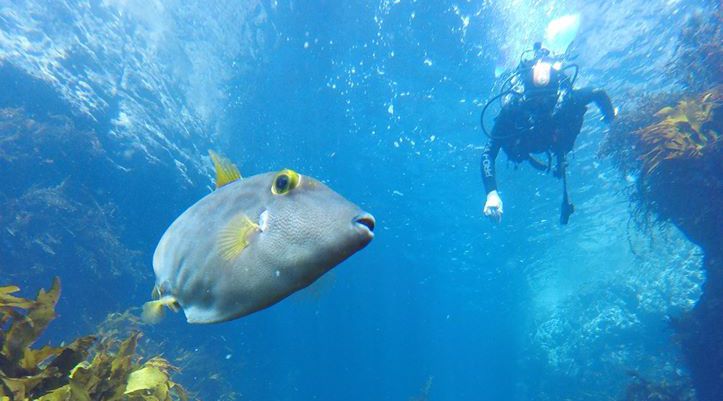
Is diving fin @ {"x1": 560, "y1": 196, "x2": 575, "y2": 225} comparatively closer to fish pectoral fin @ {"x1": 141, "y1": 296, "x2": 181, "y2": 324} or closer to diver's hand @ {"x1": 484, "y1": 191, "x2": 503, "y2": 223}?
diver's hand @ {"x1": 484, "y1": 191, "x2": 503, "y2": 223}

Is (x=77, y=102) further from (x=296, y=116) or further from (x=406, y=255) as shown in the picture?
(x=406, y=255)

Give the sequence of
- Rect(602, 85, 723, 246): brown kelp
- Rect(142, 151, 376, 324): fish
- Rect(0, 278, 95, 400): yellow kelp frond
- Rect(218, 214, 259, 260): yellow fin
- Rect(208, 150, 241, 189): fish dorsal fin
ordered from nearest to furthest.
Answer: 1. Rect(142, 151, 376, 324): fish
2. Rect(218, 214, 259, 260): yellow fin
3. Rect(208, 150, 241, 189): fish dorsal fin
4. Rect(0, 278, 95, 400): yellow kelp frond
5. Rect(602, 85, 723, 246): brown kelp

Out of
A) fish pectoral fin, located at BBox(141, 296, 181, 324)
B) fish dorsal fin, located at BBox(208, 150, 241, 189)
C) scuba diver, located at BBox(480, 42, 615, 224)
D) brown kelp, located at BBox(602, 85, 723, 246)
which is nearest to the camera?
fish pectoral fin, located at BBox(141, 296, 181, 324)

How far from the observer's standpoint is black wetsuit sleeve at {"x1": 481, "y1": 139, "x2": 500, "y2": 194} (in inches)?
264

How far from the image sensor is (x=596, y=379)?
2186cm

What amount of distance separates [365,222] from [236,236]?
0.49m

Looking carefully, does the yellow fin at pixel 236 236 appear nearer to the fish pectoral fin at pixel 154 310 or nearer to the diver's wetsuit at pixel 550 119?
the fish pectoral fin at pixel 154 310

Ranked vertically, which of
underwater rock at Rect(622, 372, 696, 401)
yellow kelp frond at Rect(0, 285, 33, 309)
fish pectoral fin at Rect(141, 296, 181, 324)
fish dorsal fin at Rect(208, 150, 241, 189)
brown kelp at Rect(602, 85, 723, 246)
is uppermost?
brown kelp at Rect(602, 85, 723, 246)

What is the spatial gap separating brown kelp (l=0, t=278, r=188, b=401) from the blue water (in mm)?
1894

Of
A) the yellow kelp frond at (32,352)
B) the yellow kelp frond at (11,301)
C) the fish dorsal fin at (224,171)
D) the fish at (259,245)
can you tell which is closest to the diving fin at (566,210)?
the fish dorsal fin at (224,171)

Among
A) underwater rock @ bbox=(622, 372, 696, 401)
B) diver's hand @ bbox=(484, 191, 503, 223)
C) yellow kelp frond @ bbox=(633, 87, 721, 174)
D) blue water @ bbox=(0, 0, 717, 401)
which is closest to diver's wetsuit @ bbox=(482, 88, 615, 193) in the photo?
diver's hand @ bbox=(484, 191, 503, 223)

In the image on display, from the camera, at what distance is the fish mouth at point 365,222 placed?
1.21 m

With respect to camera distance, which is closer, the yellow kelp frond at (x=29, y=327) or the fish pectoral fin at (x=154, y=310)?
the fish pectoral fin at (x=154, y=310)

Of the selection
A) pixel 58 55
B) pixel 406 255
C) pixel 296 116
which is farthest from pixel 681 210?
pixel 406 255
